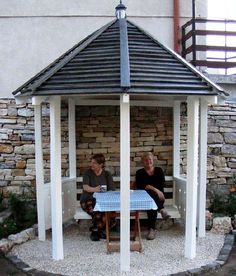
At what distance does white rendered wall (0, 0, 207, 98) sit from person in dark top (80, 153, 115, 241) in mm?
3785

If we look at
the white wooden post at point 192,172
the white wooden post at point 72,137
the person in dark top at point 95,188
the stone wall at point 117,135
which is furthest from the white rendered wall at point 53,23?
the white wooden post at point 192,172

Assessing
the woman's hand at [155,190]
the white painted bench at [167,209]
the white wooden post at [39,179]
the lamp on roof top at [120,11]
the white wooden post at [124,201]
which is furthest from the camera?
the white painted bench at [167,209]

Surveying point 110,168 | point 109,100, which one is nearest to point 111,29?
point 109,100

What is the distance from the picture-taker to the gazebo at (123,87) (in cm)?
533

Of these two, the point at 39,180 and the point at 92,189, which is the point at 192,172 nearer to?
the point at 92,189

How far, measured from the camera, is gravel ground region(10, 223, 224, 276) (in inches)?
217

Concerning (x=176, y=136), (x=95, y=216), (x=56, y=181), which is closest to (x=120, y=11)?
(x=176, y=136)

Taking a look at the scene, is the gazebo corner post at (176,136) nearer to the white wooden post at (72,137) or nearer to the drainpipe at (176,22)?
the white wooden post at (72,137)

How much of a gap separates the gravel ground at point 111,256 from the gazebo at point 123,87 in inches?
7.9

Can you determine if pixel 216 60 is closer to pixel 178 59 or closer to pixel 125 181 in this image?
pixel 178 59

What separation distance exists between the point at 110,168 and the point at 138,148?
0.65 metres

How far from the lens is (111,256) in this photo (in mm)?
6008

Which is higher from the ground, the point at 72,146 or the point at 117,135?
the point at 117,135

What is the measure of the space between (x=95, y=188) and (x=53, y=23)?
467 cm
